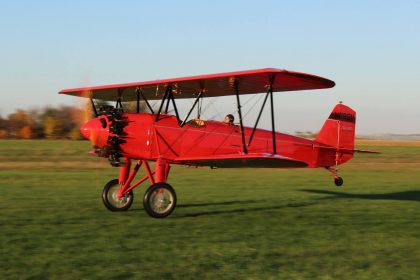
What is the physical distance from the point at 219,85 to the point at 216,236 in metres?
4.50

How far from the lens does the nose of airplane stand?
10.3 metres

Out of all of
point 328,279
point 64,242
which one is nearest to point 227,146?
point 64,242

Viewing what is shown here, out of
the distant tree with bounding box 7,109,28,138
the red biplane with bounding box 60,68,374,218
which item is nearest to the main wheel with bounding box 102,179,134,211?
the red biplane with bounding box 60,68,374,218

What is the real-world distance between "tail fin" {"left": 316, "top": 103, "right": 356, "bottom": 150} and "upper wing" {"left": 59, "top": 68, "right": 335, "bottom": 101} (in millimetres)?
3118

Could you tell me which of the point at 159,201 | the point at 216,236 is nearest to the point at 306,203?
the point at 159,201

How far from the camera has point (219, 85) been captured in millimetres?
11625

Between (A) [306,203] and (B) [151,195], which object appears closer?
(B) [151,195]

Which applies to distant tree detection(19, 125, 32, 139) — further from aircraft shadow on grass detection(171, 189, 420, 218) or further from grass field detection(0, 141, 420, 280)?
aircraft shadow on grass detection(171, 189, 420, 218)

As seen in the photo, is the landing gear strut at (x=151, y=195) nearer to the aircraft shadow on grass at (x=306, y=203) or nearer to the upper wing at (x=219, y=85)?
the aircraft shadow on grass at (x=306, y=203)

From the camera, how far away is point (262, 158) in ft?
33.1

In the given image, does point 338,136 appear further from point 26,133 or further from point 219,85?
point 26,133

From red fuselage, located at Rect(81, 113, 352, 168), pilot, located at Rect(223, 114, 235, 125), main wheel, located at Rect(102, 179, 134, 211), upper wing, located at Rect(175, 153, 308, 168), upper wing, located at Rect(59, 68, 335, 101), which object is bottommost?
main wheel, located at Rect(102, 179, 134, 211)

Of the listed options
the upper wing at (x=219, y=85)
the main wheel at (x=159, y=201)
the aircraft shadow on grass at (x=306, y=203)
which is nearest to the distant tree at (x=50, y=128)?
the upper wing at (x=219, y=85)

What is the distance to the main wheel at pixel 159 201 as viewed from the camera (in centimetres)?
976
